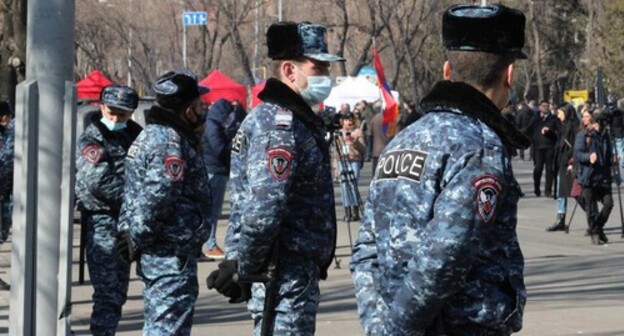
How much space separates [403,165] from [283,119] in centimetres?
215

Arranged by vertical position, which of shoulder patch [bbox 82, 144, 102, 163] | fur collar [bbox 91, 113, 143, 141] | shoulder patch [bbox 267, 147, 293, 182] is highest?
shoulder patch [bbox 267, 147, 293, 182]

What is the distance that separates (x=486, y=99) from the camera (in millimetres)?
4281

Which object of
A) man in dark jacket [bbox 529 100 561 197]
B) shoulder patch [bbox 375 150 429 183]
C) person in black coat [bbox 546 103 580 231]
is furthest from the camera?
man in dark jacket [bbox 529 100 561 197]

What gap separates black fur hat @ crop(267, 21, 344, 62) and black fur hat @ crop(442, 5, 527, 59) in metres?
2.19

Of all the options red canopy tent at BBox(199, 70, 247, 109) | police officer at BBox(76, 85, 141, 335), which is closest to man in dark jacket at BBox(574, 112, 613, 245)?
police officer at BBox(76, 85, 141, 335)

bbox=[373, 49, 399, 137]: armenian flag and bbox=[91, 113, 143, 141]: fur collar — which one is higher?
bbox=[91, 113, 143, 141]: fur collar

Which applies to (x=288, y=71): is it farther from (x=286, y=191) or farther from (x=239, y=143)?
(x=286, y=191)

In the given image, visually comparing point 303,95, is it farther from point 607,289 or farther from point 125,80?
point 125,80

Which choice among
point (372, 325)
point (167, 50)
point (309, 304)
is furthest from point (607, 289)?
point (167, 50)

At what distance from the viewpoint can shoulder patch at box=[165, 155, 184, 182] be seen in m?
7.65

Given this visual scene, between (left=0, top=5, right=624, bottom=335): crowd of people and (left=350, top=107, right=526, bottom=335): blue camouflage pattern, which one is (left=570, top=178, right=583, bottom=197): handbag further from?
(left=350, top=107, right=526, bottom=335): blue camouflage pattern

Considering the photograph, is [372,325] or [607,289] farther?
[607,289]

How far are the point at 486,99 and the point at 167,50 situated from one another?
5909 cm

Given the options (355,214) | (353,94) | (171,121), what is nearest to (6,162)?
(171,121)
